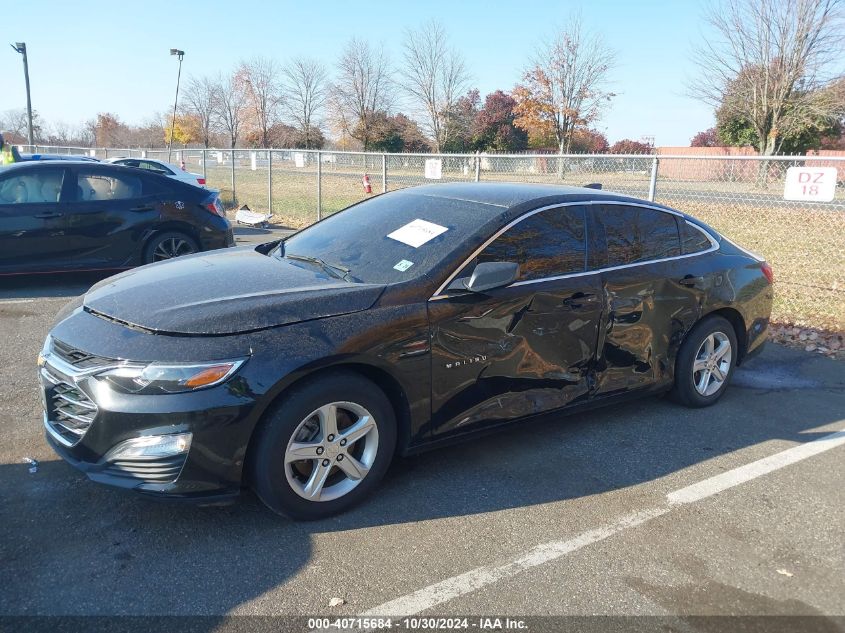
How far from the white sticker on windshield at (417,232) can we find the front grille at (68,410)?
187 centimetres

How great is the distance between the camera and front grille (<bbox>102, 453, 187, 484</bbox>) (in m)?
2.85

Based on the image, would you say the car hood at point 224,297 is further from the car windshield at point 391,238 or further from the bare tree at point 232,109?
the bare tree at point 232,109

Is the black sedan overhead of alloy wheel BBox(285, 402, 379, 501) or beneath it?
overhead

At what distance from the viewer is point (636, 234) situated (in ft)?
14.8

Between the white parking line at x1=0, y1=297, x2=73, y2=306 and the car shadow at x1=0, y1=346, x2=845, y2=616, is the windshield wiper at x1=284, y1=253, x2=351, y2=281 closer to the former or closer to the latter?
the car shadow at x1=0, y1=346, x2=845, y2=616

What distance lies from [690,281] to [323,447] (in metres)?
2.93

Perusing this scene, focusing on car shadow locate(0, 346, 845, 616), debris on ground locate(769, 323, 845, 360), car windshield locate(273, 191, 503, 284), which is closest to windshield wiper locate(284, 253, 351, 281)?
car windshield locate(273, 191, 503, 284)

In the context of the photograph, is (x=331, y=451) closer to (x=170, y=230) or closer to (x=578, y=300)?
(x=578, y=300)

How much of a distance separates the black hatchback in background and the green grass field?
18.5 ft

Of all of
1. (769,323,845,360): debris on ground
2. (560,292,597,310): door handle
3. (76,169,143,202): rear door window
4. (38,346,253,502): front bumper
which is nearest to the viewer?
(38,346,253,502): front bumper

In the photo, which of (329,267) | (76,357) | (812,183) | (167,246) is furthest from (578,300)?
(167,246)

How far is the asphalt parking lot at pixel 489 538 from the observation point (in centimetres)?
268

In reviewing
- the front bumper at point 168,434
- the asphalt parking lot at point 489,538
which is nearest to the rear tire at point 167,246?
the asphalt parking lot at point 489,538

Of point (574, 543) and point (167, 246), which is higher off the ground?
point (167, 246)
